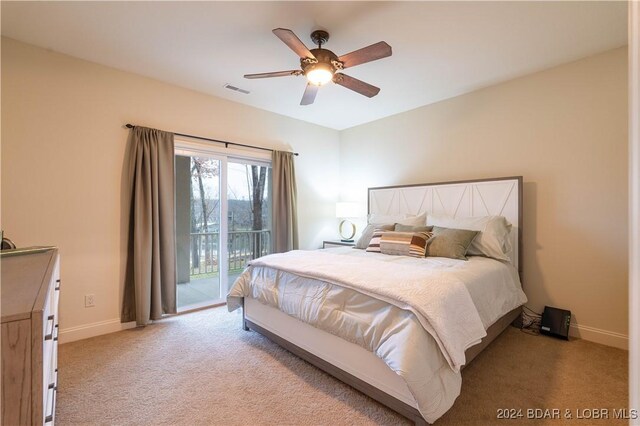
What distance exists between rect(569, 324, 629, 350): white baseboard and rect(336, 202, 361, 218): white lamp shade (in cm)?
287

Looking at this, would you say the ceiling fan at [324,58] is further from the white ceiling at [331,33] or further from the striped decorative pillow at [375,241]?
the striped decorative pillow at [375,241]

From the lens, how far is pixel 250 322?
9.15ft

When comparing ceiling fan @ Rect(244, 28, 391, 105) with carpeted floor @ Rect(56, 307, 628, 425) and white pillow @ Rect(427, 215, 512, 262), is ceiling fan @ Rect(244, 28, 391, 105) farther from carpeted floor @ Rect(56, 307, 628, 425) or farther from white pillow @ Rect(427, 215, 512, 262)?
carpeted floor @ Rect(56, 307, 628, 425)

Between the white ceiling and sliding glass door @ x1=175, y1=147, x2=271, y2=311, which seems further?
sliding glass door @ x1=175, y1=147, x2=271, y2=311

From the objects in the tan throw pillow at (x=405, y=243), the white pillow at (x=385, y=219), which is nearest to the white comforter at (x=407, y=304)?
the tan throw pillow at (x=405, y=243)

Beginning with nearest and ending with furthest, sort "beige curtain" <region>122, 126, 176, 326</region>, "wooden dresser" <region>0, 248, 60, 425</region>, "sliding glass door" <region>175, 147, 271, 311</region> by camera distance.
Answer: "wooden dresser" <region>0, 248, 60, 425</region> < "beige curtain" <region>122, 126, 176, 326</region> < "sliding glass door" <region>175, 147, 271, 311</region>

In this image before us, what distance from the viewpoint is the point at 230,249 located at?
3.96 meters

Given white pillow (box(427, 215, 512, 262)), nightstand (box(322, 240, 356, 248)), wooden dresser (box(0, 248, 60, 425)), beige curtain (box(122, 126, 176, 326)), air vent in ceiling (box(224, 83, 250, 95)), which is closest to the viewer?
wooden dresser (box(0, 248, 60, 425))

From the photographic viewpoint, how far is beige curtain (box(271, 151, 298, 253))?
4066 mm

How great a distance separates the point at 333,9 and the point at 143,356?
3117 mm

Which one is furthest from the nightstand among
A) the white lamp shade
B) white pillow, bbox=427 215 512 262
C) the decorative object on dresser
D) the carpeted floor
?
the carpeted floor

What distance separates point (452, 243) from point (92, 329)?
3606 mm

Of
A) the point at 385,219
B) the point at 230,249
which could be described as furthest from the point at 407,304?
the point at 230,249

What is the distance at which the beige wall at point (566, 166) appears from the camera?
2.50 meters
